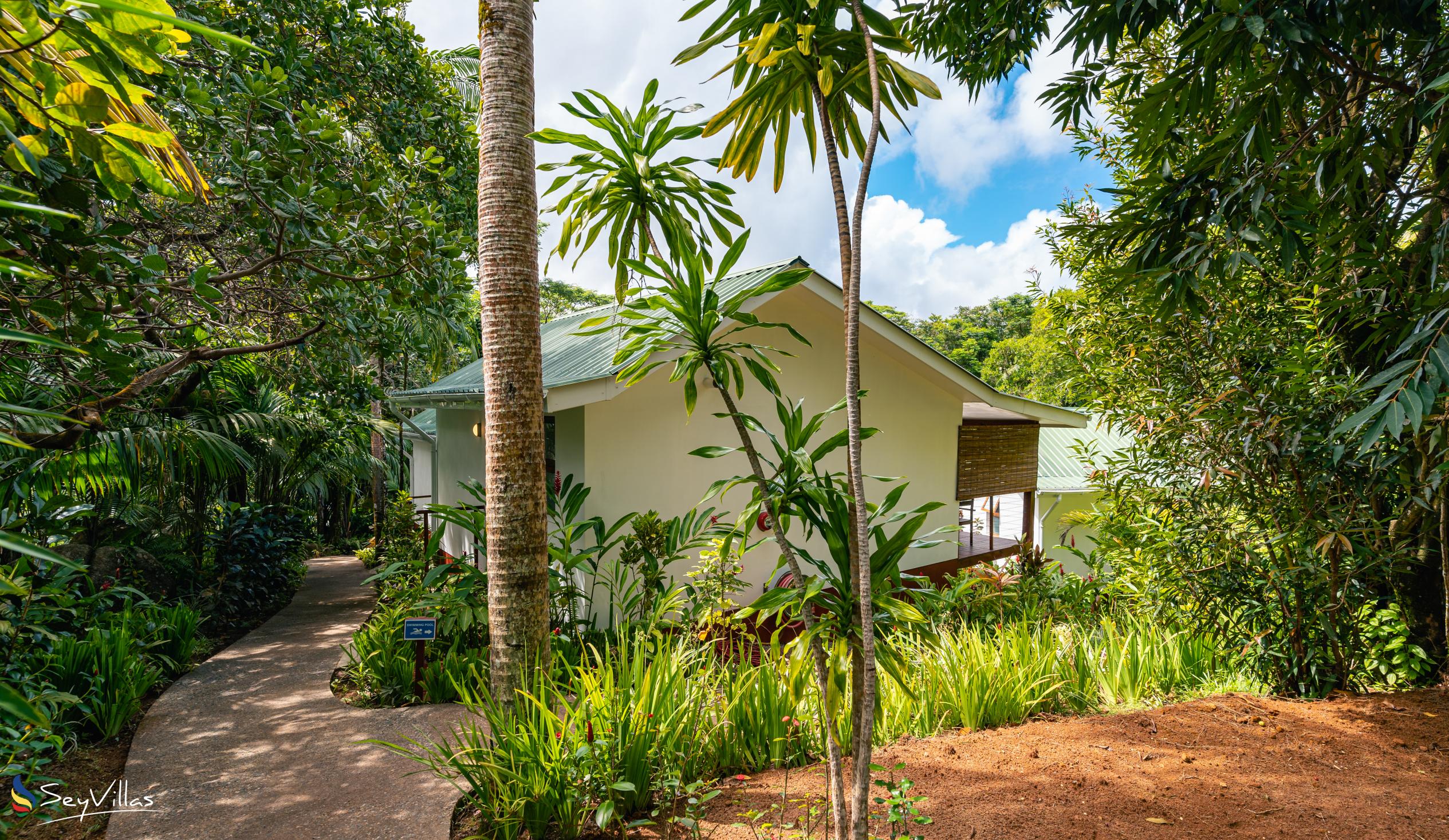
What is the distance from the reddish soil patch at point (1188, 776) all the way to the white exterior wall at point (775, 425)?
2.90 metres

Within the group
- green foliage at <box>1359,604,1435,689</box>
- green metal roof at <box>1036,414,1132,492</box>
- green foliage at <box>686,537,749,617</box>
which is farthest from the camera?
green metal roof at <box>1036,414,1132,492</box>

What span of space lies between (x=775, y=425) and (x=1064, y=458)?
12.2 meters

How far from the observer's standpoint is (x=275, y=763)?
178 inches

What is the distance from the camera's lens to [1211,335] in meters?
4.78

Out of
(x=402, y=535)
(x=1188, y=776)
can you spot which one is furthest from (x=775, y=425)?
(x=402, y=535)

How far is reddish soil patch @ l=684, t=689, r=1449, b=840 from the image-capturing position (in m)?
2.96

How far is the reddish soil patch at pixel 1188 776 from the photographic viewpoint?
2961mm

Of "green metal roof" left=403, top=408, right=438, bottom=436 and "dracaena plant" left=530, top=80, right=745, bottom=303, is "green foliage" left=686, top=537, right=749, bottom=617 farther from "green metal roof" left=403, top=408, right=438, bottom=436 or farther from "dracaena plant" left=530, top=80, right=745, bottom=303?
"green metal roof" left=403, top=408, right=438, bottom=436

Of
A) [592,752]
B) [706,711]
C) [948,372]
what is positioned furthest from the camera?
[948,372]

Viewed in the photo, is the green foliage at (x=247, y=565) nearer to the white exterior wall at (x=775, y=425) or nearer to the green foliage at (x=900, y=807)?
the white exterior wall at (x=775, y=425)

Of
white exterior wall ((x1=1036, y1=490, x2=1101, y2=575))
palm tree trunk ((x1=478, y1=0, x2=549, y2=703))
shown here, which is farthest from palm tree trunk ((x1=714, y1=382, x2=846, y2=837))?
white exterior wall ((x1=1036, y1=490, x2=1101, y2=575))

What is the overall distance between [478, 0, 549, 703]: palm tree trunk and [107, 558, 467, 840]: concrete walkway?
0.98 m

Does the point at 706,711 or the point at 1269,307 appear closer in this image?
the point at 706,711

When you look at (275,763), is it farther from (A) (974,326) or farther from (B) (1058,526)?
(A) (974,326)
